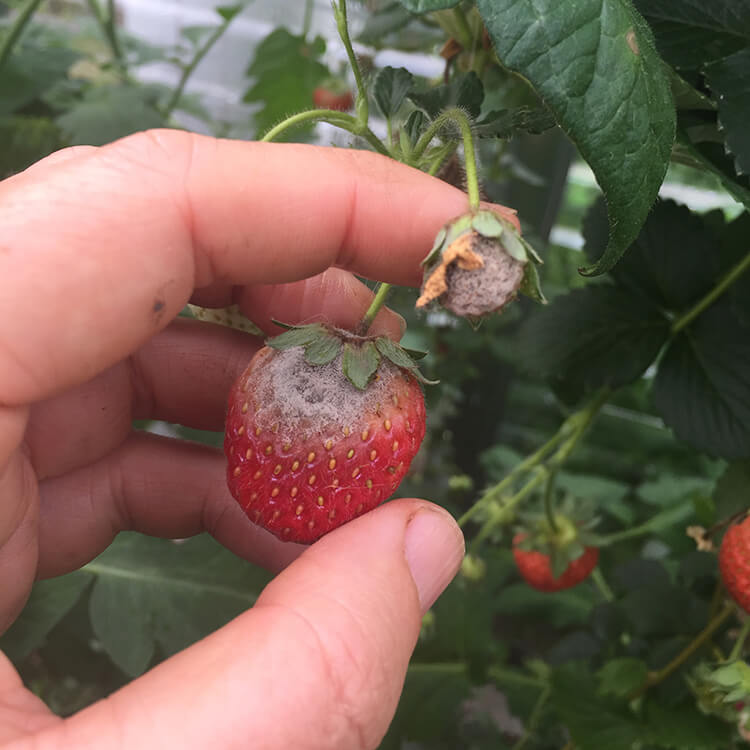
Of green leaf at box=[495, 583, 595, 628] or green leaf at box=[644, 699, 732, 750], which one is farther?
green leaf at box=[495, 583, 595, 628]

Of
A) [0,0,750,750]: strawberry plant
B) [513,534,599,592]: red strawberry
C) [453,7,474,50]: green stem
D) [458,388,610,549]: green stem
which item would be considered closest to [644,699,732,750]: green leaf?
[0,0,750,750]: strawberry plant

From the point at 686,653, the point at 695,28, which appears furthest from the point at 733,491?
the point at 695,28

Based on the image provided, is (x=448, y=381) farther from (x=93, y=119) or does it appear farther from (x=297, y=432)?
(x=297, y=432)

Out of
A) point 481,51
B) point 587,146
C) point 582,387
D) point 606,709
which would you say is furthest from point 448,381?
point 587,146

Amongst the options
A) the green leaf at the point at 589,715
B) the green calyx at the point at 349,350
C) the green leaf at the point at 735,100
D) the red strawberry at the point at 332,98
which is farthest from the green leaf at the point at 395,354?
the red strawberry at the point at 332,98

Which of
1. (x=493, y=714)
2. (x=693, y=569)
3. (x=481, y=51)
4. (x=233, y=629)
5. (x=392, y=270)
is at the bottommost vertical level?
(x=493, y=714)

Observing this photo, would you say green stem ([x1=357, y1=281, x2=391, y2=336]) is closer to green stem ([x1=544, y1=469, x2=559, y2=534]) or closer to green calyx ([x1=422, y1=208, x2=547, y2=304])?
green calyx ([x1=422, y1=208, x2=547, y2=304])
